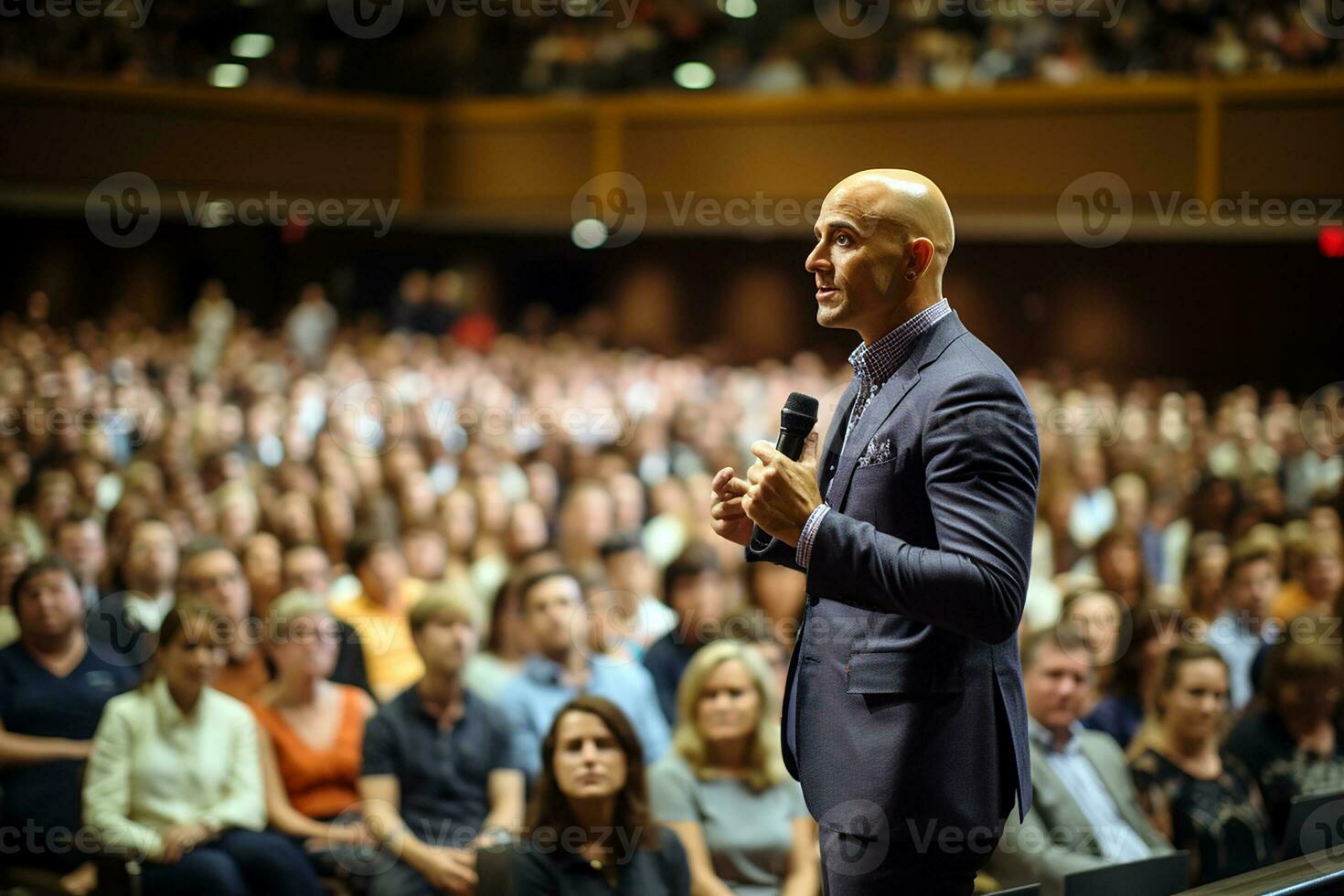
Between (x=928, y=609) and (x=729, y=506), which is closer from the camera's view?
(x=928, y=609)

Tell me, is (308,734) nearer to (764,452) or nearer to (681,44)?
(764,452)

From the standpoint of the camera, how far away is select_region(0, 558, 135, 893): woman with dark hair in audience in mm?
2977

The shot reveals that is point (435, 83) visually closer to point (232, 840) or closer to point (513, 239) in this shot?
point (513, 239)

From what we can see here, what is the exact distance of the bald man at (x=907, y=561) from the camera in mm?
1277

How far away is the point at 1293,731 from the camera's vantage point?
3273 millimetres

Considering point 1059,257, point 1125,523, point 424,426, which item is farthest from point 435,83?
point 1125,523

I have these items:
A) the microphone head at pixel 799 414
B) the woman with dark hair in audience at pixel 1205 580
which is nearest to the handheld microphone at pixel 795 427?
the microphone head at pixel 799 414

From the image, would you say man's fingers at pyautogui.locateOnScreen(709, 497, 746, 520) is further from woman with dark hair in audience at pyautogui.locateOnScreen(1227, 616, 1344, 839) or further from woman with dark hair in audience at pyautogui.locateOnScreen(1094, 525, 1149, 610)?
woman with dark hair in audience at pyautogui.locateOnScreen(1094, 525, 1149, 610)

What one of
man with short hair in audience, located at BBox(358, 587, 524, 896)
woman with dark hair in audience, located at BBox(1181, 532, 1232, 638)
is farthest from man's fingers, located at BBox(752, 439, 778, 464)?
woman with dark hair in audience, located at BBox(1181, 532, 1232, 638)

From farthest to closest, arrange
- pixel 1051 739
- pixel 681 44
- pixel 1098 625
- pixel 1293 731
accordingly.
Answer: pixel 681 44 → pixel 1098 625 → pixel 1293 731 → pixel 1051 739

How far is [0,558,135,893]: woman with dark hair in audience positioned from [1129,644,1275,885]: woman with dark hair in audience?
2.27 metres

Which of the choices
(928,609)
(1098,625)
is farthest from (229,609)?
(928,609)

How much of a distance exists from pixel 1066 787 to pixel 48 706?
7.20ft

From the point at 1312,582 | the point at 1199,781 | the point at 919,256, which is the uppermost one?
the point at 919,256
